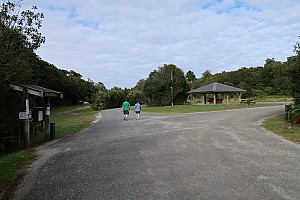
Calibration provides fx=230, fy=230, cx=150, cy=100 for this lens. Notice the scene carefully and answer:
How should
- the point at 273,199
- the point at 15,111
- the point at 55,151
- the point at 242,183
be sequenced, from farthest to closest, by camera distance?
the point at 15,111 → the point at 55,151 → the point at 242,183 → the point at 273,199

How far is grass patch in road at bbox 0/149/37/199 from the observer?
A: 446cm

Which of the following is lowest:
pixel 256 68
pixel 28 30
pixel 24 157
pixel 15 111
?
pixel 24 157

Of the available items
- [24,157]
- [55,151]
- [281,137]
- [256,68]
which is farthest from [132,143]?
[256,68]

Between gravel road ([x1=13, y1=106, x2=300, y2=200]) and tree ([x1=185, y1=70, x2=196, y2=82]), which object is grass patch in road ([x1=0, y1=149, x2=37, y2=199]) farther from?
tree ([x1=185, y1=70, x2=196, y2=82])

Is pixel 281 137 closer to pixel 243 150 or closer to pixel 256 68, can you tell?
pixel 243 150

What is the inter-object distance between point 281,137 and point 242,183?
19.2ft

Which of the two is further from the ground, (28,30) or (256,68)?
(256,68)

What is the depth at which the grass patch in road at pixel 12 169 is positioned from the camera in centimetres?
446

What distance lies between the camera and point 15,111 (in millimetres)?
8781

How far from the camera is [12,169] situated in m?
5.51

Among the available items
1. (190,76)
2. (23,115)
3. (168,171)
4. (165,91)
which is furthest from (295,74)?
(190,76)

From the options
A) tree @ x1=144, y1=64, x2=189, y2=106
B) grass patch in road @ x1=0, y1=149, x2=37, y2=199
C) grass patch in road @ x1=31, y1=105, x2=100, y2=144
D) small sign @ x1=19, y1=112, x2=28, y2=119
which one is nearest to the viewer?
grass patch in road @ x1=0, y1=149, x2=37, y2=199

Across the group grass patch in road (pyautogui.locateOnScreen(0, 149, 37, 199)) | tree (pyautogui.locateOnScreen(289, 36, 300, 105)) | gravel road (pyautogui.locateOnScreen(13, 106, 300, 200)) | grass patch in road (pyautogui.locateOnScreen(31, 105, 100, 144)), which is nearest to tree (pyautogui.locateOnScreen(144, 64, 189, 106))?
grass patch in road (pyautogui.locateOnScreen(31, 105, 100, 144))

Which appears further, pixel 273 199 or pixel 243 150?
pixel 243 150
